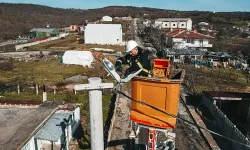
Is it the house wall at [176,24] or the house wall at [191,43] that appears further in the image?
the house wall at [176,24]

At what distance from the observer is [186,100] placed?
2167cm

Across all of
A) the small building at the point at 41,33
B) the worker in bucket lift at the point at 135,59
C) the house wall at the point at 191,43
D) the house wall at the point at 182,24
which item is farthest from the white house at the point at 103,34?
the worker in bucket lift at the point at 135,59

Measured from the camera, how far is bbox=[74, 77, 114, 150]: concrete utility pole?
3.49 m

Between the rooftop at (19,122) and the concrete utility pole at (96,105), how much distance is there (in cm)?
704

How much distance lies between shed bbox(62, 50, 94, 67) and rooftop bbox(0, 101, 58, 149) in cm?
2016

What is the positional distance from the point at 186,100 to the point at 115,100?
615cm

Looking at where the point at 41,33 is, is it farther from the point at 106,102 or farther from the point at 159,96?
the point at 159,96

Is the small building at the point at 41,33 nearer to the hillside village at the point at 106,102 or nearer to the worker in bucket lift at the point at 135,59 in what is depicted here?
the hillside village at the point at 106,102

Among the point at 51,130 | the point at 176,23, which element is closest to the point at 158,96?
the point at 51,130

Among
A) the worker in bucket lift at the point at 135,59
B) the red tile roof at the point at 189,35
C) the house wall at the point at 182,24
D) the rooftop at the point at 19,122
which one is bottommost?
the rooftop at the point at 19,122

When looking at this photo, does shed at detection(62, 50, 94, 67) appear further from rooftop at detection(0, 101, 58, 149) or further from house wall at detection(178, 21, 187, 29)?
house wall at detection(178, 21, 187, 29)

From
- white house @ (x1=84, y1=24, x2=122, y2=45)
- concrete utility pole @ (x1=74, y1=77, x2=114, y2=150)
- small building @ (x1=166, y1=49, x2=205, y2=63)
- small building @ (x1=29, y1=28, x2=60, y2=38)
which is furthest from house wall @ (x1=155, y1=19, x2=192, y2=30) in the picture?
concrete utility pole @ (x1=74, y1=77, x2=114, y2=150)

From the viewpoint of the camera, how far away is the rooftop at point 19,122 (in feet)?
32.5

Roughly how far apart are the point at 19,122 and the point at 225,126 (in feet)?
37.6
